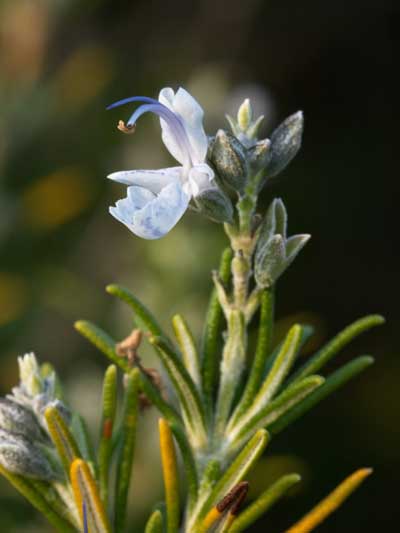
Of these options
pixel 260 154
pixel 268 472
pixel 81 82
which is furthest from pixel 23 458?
pixel 81 82

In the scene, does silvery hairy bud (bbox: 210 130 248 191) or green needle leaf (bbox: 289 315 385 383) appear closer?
silvery hairy bud (bbox: 210 130 248 191)

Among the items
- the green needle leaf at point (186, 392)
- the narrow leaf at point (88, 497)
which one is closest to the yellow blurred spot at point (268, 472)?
the green needle leaf at point (186, 392)

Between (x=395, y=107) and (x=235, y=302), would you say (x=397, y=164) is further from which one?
(x=235, y=302)

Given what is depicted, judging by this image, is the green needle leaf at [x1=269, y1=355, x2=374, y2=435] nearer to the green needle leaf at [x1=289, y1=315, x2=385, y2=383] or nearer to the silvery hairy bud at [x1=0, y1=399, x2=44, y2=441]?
the green needle leaf at [x1=289, y1=315, x2=385, y2=383]

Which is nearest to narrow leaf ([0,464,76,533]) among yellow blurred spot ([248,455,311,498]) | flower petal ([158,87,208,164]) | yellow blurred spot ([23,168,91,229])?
flower petal ([158,87,208,164])

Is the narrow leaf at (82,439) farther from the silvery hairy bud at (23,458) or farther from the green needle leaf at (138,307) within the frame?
the green needle leaf at (138,307)

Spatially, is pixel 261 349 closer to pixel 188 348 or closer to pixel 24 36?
pixel 188 348
